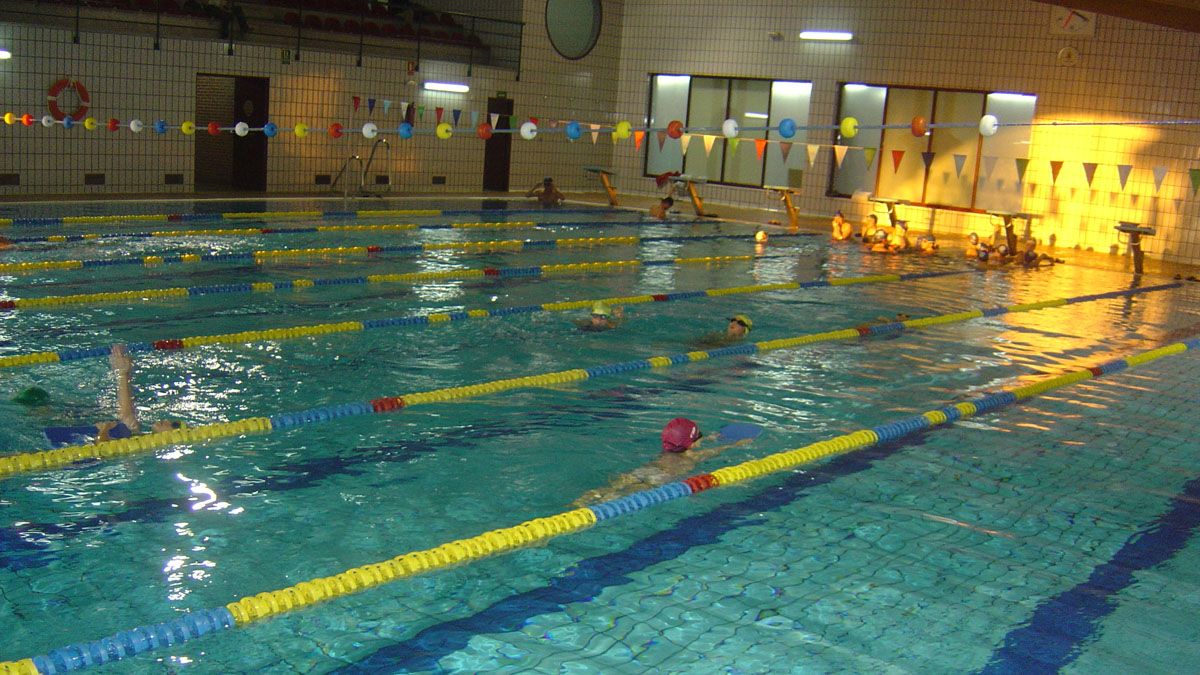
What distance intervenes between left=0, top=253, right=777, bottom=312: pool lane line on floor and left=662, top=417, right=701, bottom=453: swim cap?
4.90 metres

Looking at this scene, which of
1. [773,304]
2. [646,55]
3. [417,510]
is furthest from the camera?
[646,55]

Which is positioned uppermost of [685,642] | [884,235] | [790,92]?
[790,92]

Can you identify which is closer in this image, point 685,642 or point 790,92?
point 685,642

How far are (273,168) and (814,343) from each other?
1132cm

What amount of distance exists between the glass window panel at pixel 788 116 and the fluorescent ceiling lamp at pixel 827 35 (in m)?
0.76

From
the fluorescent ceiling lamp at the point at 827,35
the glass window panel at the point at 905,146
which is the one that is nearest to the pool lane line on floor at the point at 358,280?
the glass window panel at the point at 905,146

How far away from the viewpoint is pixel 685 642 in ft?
11.6

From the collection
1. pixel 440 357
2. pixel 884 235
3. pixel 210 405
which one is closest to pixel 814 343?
pixel 440 357

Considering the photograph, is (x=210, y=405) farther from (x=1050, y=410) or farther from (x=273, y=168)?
(x=273, y=168)

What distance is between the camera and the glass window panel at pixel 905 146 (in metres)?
17.6

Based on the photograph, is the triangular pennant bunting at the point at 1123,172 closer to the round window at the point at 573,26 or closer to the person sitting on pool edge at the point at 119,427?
the round window at the point at 573,26

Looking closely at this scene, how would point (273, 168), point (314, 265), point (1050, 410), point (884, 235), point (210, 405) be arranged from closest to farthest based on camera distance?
point (210, 405) → point (1050, 410) → point (314, 265) → point (884, 235) → point (273, 168)

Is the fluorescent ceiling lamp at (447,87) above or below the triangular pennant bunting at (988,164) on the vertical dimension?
above

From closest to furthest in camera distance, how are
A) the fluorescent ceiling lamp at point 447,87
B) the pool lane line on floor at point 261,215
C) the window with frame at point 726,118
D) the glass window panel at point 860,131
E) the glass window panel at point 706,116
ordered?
the pool lane line on floor at point 261,215 → the glass window panel at point 860,131 → the fluorescent ceiling lamp at point 447,87 → the window with frame at point 726,118 → the glass window panel at point 706,116
